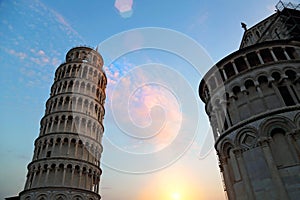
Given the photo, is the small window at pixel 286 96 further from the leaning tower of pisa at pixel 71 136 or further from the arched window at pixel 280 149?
the leaning tower of pisa at pixel 71 136

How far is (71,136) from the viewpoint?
100ft

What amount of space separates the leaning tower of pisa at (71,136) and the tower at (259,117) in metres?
18.2

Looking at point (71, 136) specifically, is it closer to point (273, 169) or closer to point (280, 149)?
point (273, 169)

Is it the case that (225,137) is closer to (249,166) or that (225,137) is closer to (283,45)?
(249,166)

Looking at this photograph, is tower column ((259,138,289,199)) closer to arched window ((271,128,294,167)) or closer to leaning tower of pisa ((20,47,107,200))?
arched window ((271,128,294,167))

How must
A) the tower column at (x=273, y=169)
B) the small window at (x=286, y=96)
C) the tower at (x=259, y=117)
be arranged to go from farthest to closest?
the small window at (x=286, y=96) < the tower at (x=259, y=117) < the tower column at (x=273, y=169)

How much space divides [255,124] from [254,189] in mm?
4092

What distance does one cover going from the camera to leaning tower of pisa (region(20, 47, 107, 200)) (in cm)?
2725

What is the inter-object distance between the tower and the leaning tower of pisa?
18198 millimetres

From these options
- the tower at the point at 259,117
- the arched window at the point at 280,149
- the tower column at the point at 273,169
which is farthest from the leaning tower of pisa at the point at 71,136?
the arched window at the point at 280,149

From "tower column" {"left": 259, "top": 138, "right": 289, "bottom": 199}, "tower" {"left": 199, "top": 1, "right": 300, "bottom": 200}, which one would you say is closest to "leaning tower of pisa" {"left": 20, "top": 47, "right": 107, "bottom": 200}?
"tower" {"left": 199, "top": 1, "right": 300, "bottom": 200}

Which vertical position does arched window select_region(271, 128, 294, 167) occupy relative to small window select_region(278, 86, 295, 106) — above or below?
below

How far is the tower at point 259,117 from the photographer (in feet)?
45.7

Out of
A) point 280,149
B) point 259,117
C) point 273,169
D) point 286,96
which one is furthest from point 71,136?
point 286,96
